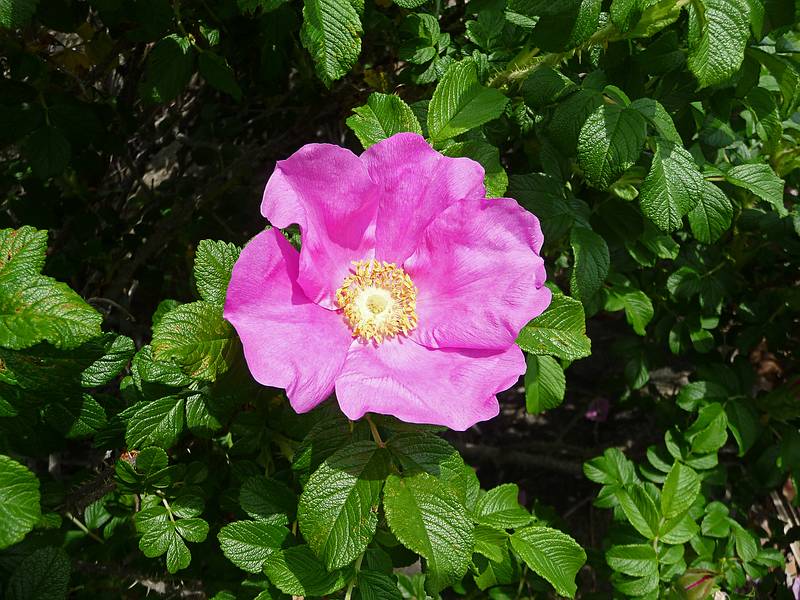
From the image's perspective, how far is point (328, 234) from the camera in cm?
121

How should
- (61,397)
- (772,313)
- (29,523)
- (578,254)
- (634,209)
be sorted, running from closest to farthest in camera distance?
(29,523) → (61,397) → (578,254) → (634,209) → (772,313)

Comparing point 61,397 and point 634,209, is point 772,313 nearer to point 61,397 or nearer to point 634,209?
point 634,209

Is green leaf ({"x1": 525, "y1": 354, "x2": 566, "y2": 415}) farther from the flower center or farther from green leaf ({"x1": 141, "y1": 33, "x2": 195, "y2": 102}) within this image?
green leaf ({"x1": 141, "y1": 33, "x2": 195, "y2": 102})

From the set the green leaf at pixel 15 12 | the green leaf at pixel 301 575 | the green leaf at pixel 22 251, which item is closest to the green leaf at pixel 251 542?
the green leaf at pixel 301 575

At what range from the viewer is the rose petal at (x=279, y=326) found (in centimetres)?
99

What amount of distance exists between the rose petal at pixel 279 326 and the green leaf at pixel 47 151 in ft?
2.83

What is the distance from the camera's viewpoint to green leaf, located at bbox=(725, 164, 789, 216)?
1.47m

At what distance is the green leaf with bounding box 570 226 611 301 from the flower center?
0.33m

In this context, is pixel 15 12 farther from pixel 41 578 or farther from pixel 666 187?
pixel 666 187

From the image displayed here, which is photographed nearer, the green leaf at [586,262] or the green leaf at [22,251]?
the green leaf at [22,251]

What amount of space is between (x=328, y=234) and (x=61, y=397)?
486 millimetres

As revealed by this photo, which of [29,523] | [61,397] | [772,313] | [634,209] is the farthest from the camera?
[772,313]

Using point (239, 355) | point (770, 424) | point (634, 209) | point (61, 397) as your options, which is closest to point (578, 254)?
point (634, 209)

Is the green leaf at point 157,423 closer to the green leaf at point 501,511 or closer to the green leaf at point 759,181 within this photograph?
the green leaf at point 501,511
